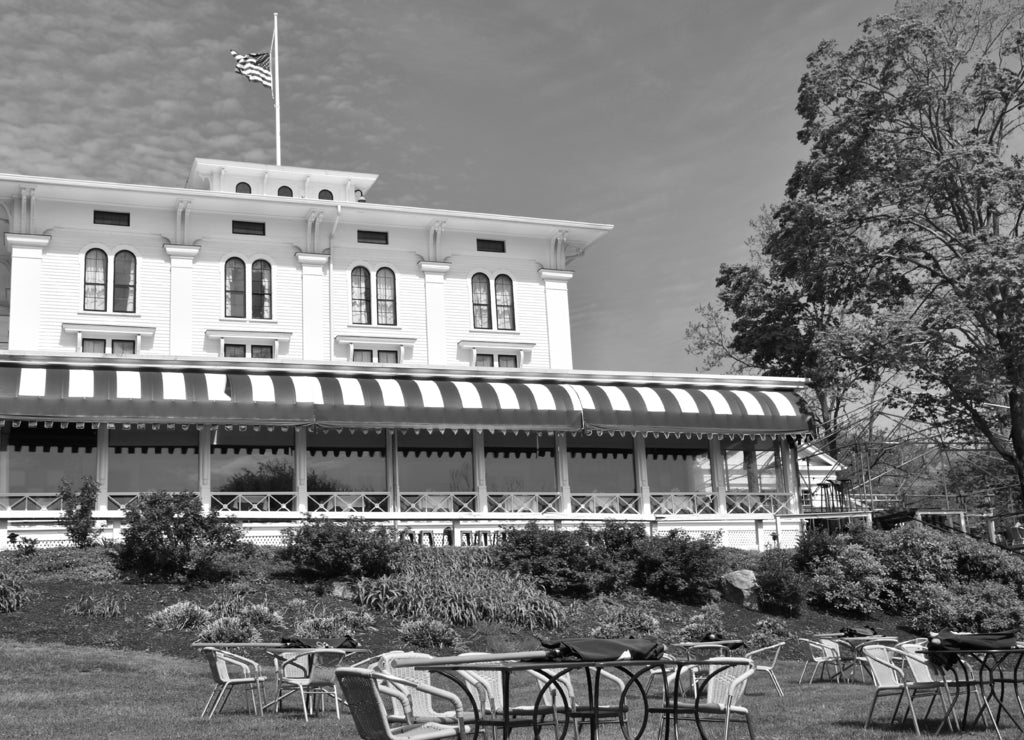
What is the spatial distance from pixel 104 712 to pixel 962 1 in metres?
30.0

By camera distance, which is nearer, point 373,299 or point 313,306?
point 313,306

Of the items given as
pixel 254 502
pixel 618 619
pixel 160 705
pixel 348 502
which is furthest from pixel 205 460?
pixel 160 705

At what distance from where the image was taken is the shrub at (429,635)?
61.1ft

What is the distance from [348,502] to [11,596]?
33.5 feet

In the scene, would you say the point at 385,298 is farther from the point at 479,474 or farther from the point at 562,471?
the point at 562,471

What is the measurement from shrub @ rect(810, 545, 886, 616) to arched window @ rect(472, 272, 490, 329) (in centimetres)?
1508

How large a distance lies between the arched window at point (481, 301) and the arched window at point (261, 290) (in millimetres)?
6389

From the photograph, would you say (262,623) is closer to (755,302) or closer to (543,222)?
(543,222)

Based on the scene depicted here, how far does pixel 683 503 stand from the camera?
30375 mm

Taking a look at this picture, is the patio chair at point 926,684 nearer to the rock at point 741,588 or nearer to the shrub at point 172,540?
the rock at point 741,588

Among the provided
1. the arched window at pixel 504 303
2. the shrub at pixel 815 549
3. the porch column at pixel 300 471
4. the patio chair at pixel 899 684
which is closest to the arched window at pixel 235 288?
the porch column at pixel 300 471

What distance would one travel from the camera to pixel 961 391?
30.4 m

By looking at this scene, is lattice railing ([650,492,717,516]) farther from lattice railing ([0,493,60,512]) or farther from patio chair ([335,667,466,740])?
patio chair ([335,667,466,740])

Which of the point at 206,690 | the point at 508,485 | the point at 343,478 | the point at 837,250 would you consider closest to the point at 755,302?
the point at 837,250
